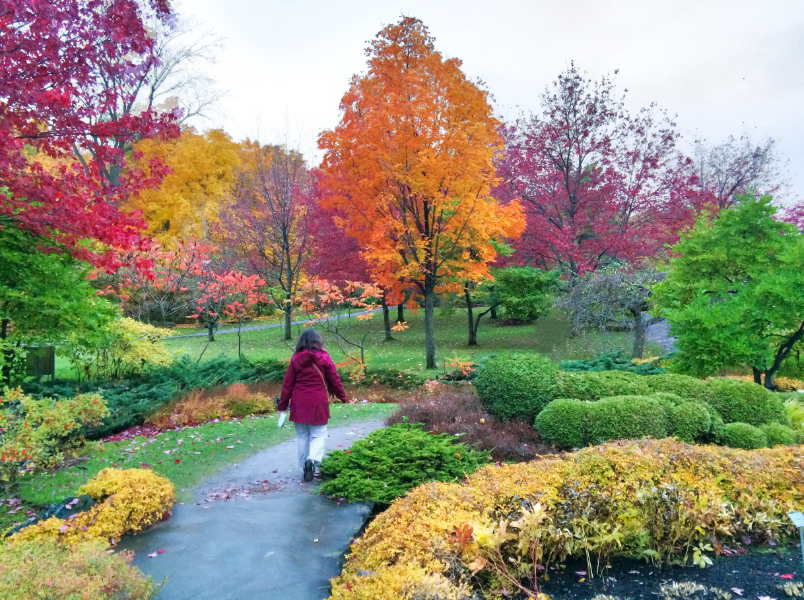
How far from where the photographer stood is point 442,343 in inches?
742

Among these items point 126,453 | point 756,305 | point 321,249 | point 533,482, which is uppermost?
point 321,249

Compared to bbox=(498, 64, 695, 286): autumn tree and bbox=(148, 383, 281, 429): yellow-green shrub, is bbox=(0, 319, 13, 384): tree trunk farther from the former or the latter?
bbox=(498, 64, 695, 286): autumn tree

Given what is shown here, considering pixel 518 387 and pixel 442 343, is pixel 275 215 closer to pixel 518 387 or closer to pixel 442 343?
pixel 442 343

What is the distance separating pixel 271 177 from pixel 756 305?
12.0 meters

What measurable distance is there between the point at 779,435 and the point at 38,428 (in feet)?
25.8

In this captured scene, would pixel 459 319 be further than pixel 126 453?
Yes

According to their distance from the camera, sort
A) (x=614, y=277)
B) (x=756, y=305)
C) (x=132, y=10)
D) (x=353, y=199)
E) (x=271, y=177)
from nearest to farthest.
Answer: (x=132, y=10) < (x=756, y=305) < (x=353, y=199) < (x=614, y=277) < (x=271, y=177)

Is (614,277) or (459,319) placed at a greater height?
(614,277)

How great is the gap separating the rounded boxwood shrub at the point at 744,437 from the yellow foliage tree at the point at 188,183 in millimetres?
20804

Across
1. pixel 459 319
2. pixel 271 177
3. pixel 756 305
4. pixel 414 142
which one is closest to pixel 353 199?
pixel 414 142

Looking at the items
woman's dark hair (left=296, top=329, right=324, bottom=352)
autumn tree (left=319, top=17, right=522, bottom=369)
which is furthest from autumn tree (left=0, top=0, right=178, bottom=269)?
autumn tree (left=319, top=17, right=522, bottom=369)

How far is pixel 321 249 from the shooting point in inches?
687

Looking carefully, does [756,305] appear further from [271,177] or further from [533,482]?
[271,177]

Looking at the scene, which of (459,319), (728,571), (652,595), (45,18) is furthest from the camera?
(459,319)
